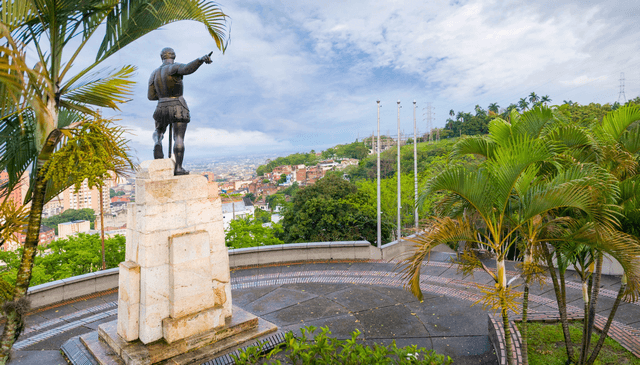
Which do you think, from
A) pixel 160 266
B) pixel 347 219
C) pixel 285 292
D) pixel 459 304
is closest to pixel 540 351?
pixel 459 304

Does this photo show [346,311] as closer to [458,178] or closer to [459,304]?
[459,304]

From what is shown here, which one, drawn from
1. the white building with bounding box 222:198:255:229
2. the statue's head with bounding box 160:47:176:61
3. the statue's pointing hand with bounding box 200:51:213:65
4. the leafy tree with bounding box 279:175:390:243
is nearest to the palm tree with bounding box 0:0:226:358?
the statue's pointing hand with bounding box 200:51:213:65

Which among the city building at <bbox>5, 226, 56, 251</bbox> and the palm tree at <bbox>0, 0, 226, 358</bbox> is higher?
the palm tree at <bbox>0, 0, 226, 358</bbox>

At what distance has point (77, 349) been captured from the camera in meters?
5.88

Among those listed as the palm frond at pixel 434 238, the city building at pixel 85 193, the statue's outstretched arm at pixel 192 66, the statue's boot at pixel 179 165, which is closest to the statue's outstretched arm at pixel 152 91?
the statue's outstretched arm at pixel 192 66

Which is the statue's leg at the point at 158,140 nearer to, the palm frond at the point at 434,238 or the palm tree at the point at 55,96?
the palm tree at the point at 55,96

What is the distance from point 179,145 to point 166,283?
2192 millimetres

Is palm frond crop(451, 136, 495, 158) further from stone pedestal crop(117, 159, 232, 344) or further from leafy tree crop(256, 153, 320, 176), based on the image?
leafy tree crop(256, 153, 320, 176)

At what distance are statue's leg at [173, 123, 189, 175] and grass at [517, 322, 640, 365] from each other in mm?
5619

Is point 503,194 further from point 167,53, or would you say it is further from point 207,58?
point 167,53

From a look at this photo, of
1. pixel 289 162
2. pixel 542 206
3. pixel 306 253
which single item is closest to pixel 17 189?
pixel 542 206

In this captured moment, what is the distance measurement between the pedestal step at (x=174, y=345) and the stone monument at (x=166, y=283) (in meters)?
0.01

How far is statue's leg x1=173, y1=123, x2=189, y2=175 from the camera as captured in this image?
609cm

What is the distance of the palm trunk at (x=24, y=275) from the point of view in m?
3.05
